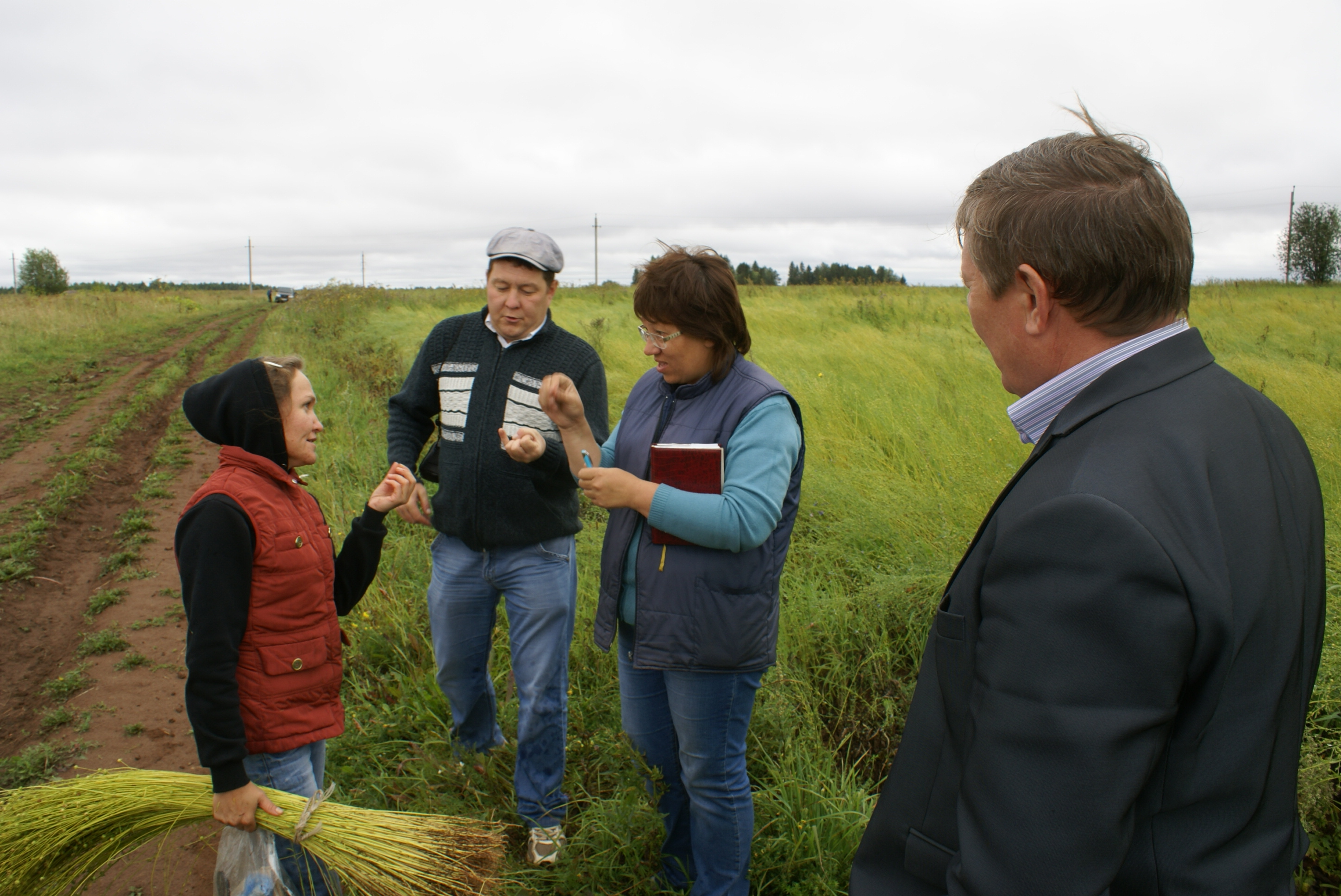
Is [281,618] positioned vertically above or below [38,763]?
above

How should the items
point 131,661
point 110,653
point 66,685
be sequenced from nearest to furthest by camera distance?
point 66,685 < point 131,661 < point 110,653

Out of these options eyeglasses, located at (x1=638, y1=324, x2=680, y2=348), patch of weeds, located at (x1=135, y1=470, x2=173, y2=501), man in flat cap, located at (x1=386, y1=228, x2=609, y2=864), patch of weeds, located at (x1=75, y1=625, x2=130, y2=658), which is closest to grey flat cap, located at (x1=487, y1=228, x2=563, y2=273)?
man in flat cap, located at (x1=386, y1=228, x2=609, y2=864)

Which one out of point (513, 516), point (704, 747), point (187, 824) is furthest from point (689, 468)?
point (187, 824)

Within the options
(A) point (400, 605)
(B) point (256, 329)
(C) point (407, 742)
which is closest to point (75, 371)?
(B) point (256, 329)

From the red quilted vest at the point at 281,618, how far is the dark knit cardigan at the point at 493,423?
0.61 meters

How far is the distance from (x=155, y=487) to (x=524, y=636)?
550 cm

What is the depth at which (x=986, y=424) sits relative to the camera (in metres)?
5.11

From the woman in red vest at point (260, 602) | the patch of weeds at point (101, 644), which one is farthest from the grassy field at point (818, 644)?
the patch of weeds at point (101, 644)

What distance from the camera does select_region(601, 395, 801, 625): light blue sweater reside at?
1.82m

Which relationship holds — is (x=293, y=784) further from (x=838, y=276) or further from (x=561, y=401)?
(x=838, y=276)

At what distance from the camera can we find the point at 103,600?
4.36 m

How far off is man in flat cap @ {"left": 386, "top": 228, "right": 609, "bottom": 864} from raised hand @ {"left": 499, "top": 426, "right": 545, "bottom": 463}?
111mm

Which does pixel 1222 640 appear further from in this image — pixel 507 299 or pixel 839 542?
pixel 839 542

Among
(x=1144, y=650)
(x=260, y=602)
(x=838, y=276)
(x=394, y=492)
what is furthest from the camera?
(x=838, y=276)
